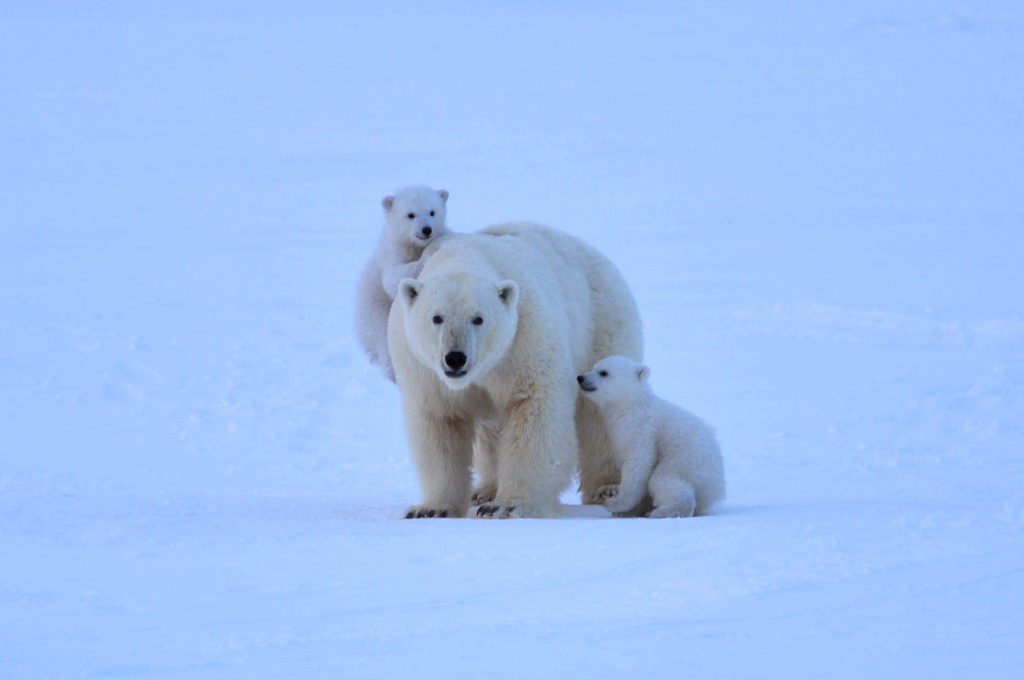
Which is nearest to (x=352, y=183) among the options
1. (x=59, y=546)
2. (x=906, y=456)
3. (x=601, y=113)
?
(x=601, y=113)

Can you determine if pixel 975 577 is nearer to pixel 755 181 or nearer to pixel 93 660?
pixel 93 660

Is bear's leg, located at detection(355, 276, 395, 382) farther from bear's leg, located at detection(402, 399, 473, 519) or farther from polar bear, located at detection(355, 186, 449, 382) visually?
bear's leg, located at detection(402, 399, 473, 519)

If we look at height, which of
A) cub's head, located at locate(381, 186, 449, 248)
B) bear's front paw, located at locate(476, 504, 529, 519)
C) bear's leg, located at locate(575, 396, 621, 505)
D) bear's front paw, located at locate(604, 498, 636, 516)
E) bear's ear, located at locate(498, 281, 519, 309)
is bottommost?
bear's front paw, located at locate(476, 504, 529, 519)

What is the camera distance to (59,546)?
15.3 ft

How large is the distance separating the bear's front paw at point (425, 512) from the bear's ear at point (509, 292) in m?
0.90

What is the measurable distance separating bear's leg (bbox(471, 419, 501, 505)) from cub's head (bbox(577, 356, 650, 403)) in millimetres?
697

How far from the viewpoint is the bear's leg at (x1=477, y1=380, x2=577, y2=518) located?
18.6ft

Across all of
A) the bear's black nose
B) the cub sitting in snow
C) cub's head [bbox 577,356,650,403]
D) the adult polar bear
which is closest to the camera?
the bear's black nose

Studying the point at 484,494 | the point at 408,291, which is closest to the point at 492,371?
the point at 408,291

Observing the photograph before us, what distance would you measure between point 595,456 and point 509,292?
3.94ft

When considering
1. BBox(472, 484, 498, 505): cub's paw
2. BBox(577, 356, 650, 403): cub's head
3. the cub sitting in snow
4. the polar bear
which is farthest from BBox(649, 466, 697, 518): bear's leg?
the polar bear

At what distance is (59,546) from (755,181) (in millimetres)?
14900

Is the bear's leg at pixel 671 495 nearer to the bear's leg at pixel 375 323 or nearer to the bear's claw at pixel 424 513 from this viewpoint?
the bear's claw at pixel 424 513

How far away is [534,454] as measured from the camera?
5.67 m
